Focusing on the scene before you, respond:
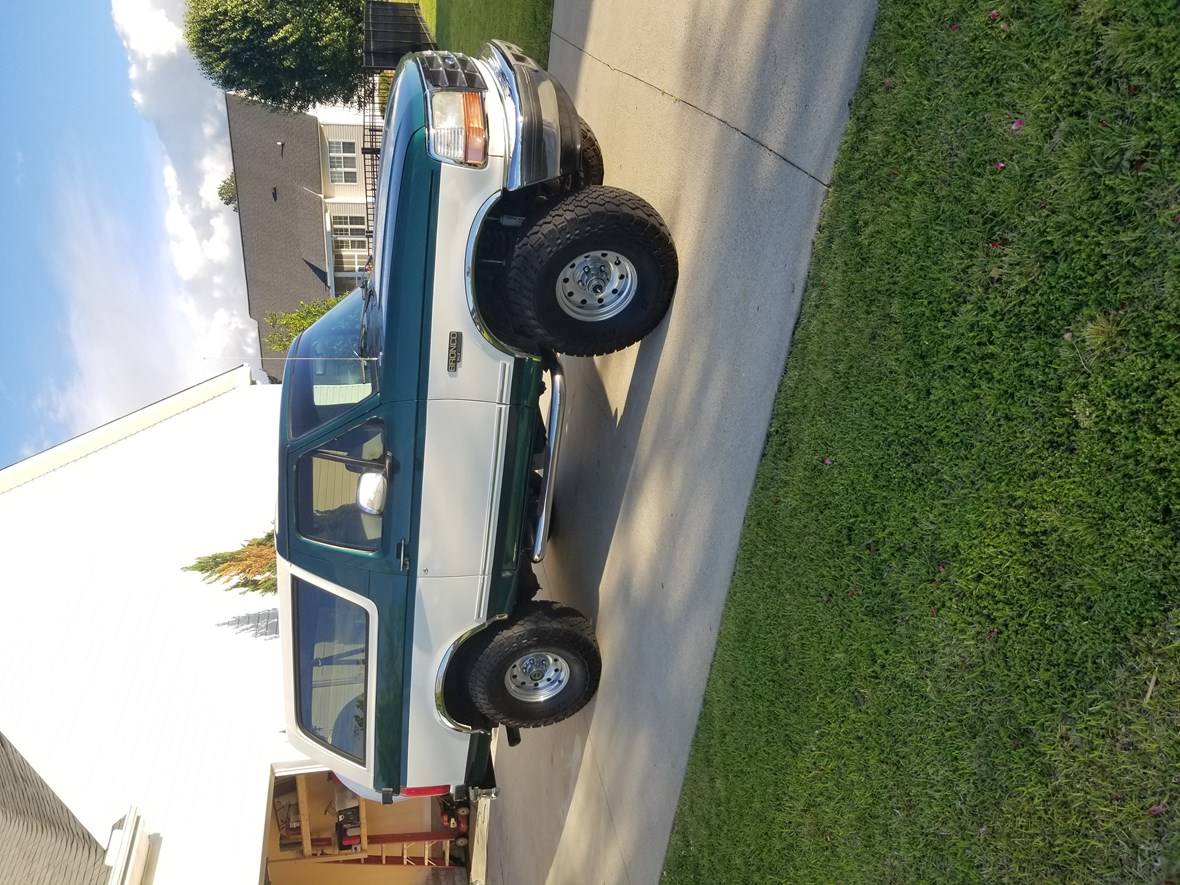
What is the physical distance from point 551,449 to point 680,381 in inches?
35.9

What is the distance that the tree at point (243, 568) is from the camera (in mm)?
11148

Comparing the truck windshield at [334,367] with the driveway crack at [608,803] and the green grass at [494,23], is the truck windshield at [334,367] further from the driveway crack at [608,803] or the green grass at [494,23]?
the green grass at [494,23]

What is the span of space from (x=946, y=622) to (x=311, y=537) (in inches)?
141

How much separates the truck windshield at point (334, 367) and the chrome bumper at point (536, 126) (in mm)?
1251

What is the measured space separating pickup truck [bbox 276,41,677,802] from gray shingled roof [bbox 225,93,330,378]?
32.4 meters

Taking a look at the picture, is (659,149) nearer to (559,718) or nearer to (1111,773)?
(559,718)

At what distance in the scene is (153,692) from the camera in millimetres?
9086

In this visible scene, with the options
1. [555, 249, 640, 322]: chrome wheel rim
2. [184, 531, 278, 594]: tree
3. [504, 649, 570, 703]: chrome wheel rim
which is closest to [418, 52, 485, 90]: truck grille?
[555, 249, 640, 322]: chrome wheel rim

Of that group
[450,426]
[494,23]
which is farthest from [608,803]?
[494,23]

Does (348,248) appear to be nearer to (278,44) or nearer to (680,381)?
(278,44)

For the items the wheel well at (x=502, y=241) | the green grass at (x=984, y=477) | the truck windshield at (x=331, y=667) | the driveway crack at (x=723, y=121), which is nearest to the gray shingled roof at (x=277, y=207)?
the driveway crack at (x=723, y=121)

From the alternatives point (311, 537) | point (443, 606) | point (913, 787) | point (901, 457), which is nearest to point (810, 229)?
point (901, 457)

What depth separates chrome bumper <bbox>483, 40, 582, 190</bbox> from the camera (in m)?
4.69

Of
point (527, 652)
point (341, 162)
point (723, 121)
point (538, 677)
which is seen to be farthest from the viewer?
point (341, 162)
